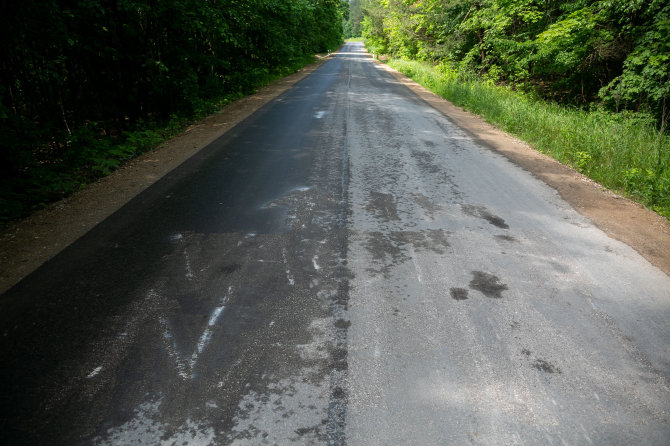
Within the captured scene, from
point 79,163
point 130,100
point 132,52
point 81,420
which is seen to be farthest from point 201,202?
point 132,52

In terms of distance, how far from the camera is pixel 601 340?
9.68 feet

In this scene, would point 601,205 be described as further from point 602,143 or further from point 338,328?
point 338,328

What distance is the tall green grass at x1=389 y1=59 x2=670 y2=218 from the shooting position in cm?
601

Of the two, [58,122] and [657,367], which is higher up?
[58,122]

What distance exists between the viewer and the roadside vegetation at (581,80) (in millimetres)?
7020

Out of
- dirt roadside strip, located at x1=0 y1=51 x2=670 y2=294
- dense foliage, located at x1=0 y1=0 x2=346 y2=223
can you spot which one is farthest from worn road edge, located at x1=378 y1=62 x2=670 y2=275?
dense foliage, located at x1=0 y1=0 x2=346 y2=223

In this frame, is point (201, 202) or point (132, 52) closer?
point (201, 202)

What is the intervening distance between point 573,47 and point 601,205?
9696 millimetres

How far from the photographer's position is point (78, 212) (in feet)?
17.4

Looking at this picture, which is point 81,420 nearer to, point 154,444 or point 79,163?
point 154,444

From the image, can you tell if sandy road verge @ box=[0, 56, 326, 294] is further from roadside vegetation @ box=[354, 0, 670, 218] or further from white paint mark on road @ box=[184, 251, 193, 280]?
roadside vegetation @ box=[354, 0, 670, 218]

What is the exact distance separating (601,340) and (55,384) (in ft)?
12.8

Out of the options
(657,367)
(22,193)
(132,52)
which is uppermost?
(132,52)

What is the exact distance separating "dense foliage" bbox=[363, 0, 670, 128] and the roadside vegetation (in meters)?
0.03
